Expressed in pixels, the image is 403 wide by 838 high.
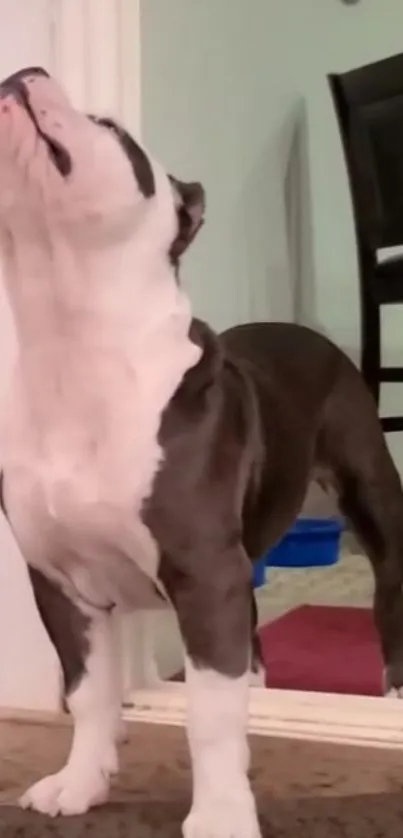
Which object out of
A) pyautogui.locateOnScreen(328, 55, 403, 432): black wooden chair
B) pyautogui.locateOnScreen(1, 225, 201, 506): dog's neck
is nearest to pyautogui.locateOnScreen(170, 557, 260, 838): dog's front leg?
pyautogui.locateOnScreen(1, 225, 201, 506): dog's neck

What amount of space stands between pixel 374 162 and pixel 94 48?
0.92 meters

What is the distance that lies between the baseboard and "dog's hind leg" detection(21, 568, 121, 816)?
0.28 metres

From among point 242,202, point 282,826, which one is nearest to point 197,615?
point 282,826

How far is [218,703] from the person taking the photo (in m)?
0.90

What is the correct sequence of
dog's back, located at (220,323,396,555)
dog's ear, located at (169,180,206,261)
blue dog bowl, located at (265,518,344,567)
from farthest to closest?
blue dog bowl, located at (265,518,344,567) < dog's back, located at (220,323,396,555) < dog's ear, located at (169,180,206,261)

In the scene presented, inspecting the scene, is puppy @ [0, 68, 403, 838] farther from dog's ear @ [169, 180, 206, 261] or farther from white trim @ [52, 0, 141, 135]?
white trim @ [52, 0, 141, 135]

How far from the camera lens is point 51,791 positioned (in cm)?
102

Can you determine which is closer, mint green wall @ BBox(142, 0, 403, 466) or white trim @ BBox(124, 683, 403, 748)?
white trim @ BBox(124, 683, 403, 748)

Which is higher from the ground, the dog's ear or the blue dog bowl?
the dog's ear

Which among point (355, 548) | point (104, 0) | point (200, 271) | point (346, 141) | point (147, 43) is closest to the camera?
point (104, 0)

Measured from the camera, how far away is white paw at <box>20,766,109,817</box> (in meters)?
1.00

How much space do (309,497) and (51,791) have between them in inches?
20.7

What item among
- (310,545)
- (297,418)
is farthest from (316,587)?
(297,418)

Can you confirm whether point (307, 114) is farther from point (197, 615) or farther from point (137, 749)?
point (197, 615)
